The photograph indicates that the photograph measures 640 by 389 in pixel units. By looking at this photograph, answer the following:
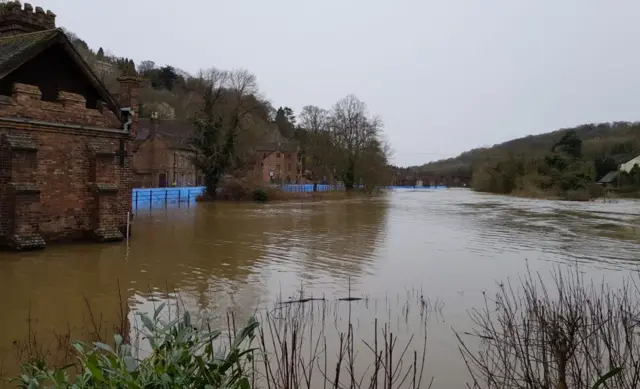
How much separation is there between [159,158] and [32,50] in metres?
49.3

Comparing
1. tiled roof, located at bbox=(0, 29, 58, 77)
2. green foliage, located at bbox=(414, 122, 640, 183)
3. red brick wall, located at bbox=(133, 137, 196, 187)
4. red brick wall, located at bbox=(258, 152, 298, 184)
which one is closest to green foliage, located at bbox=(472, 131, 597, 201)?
green foliage, located at bbox=(414, 122, 640, 183)

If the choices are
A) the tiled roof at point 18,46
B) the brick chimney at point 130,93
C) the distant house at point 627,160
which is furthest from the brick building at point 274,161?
the tiled roof at point 18,46

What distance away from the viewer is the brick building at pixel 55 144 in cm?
1216

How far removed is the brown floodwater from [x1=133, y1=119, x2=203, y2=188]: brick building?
1630 inches

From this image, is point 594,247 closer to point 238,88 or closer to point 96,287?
point 96,287

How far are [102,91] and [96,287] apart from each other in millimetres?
8069

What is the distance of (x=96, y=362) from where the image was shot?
97.0 inches

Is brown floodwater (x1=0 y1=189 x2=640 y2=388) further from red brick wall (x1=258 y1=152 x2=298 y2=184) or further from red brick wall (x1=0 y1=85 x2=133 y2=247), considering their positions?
red brick wall (x1=258 y1=152 x2=298 y2=184)

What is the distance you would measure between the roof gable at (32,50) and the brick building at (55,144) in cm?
3

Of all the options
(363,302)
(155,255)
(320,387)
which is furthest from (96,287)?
(320,387)

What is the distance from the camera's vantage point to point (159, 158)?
6034 centimetres

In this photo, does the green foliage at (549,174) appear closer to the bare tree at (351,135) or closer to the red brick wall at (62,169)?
the bare tree at (351,135)

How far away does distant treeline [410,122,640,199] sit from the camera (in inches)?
2376

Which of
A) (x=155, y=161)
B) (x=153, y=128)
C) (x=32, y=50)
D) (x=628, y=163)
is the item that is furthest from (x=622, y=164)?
(x=32, y=50)
